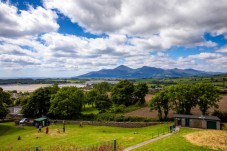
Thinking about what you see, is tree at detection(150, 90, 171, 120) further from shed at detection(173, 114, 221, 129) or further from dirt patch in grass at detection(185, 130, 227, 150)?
dirt patch in grass at detection(185, 130, 227, 150)

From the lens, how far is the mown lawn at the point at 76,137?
1494 inches

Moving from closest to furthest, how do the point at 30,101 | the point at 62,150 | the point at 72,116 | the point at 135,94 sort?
the point at 62,150
the point at 72,116
the point at 30,101
the point at 135,94

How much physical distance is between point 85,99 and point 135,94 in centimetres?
2166

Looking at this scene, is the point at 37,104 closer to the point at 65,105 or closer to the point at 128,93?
the point at 65,105

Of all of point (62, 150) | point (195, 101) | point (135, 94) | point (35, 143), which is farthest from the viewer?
point (135, 94)

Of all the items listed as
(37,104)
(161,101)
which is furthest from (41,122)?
(161,101)

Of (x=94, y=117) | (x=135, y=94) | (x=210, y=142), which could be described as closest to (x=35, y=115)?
(x=94, y=117)

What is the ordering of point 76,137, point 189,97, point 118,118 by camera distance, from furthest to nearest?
point 118,118 → point 189,97 → point 76,137

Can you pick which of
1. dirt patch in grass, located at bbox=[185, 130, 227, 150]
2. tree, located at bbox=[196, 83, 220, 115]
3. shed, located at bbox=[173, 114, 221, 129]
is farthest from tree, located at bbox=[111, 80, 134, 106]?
dirt patch in grass, located at bbox=[185, 130, 227, 150]

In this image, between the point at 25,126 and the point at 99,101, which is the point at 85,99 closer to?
the point at 99,101

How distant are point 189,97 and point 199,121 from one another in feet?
29.8

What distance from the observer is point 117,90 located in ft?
299

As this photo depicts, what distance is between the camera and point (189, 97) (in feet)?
181

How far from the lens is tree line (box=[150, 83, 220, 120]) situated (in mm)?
53125
